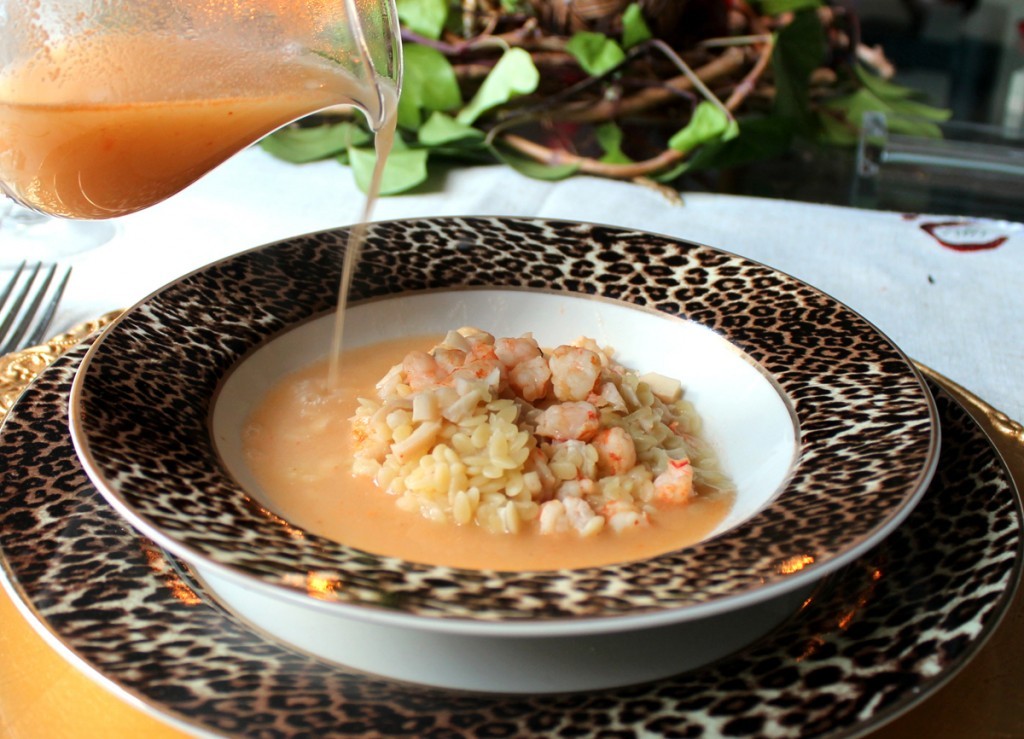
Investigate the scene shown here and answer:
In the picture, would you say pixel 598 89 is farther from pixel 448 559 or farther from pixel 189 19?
pixel 448 559

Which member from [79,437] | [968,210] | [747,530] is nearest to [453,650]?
[747,530]

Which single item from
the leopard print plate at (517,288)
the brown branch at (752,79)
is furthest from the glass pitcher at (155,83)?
the brown branch at (752,79)

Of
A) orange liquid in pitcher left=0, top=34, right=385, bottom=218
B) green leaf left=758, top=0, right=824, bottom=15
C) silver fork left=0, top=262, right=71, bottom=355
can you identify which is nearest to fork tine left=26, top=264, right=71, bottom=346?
silver fork left=0, top=262, right=71, bottom=355

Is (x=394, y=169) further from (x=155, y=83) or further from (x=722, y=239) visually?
(x=155, y=83)

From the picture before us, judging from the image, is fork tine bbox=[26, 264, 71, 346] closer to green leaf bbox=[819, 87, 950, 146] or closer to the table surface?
the table surface

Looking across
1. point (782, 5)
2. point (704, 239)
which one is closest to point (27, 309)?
point (704, 239)

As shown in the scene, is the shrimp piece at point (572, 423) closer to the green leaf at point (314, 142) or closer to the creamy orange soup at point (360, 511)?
the creamy orange soup at point (360, 511)
